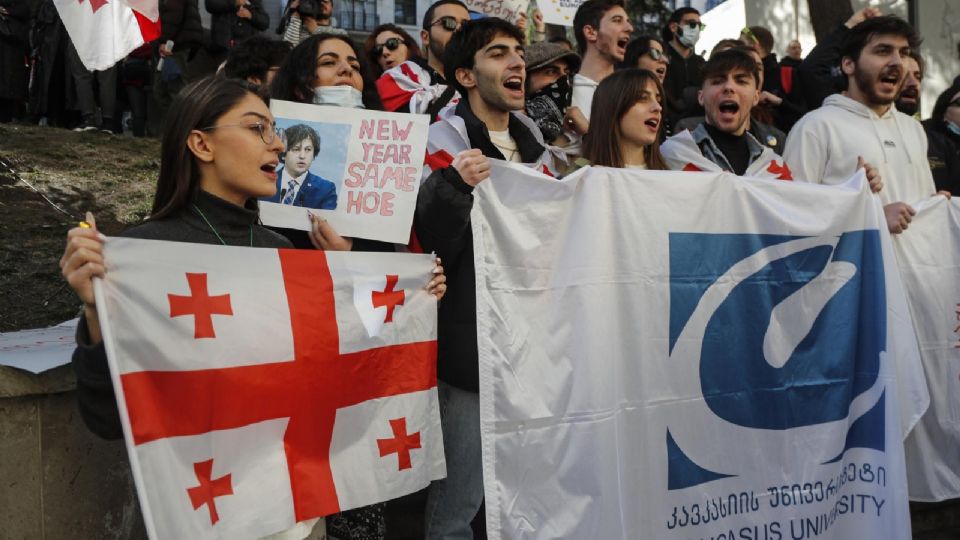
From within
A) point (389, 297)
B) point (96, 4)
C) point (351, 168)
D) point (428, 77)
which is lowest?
point (389, 297)

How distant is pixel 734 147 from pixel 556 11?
3304 mm

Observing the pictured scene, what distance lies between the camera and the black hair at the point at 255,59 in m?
4.26

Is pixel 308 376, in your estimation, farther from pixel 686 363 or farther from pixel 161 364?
pixel 686 363

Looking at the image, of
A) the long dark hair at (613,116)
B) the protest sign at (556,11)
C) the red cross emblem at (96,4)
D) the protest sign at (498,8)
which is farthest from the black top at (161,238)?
the protest sign at (556,11)

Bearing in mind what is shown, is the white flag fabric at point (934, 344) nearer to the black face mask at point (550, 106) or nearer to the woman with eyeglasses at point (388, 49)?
the black face mask at point (550, 106)

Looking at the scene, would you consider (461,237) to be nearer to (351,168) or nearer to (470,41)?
(351,168)

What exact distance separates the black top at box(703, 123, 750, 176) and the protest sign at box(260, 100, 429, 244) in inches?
72.5

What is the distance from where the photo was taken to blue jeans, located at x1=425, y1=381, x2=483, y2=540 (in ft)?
10.8

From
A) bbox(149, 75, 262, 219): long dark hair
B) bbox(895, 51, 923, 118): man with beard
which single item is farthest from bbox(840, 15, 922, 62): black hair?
bbox(149, 75, 262, 219): long dark hair

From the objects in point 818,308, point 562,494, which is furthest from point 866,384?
point 562,494

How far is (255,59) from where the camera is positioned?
4281 mm

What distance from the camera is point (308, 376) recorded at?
9.05 ft

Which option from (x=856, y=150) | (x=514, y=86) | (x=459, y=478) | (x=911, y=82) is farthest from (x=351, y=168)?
(x=911, y=82)

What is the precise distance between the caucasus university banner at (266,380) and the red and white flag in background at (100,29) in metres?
2.26
